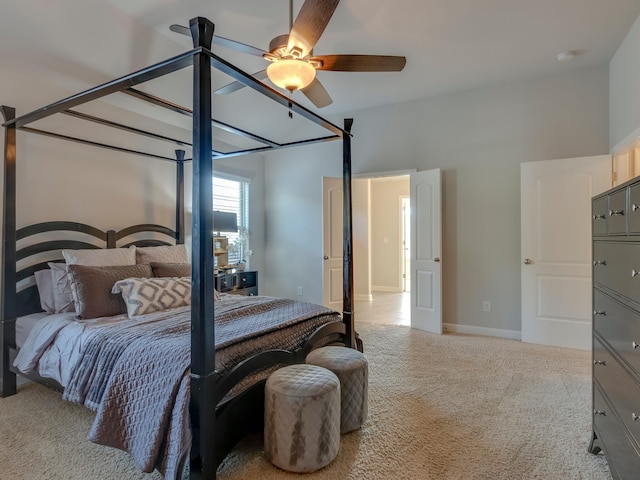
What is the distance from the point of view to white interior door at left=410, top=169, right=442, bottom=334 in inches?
168

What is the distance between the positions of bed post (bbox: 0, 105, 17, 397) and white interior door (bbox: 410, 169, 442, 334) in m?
3.95

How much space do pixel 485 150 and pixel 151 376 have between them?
163 inches

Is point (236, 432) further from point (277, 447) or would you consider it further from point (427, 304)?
point (427, 304)

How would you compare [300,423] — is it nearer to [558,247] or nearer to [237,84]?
[237,84]

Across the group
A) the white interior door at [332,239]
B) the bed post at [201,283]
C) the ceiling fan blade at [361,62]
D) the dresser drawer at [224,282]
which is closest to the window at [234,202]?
the dresser drawer at [224,282]

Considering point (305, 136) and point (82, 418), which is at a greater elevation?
point (305, 136)

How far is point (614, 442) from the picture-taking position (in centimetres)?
157

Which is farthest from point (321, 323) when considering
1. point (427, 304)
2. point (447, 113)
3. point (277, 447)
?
point (447, 113)

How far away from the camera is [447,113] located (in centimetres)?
440

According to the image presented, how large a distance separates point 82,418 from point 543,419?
9.78 feet

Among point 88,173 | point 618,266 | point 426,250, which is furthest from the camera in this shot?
point 426,250

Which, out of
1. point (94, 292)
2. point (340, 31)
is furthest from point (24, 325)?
point (340, 31)

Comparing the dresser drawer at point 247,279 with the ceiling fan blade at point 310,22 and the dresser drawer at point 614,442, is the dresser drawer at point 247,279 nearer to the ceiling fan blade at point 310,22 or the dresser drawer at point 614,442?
the ceiling fan blade at point 310,22

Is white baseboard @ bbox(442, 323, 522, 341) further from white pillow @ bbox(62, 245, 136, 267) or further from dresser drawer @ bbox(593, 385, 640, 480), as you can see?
white pillow @ bbox(62, 245, 136, 267)
